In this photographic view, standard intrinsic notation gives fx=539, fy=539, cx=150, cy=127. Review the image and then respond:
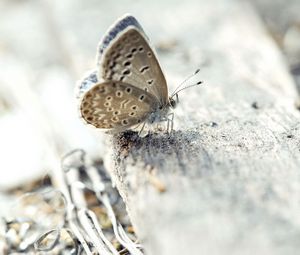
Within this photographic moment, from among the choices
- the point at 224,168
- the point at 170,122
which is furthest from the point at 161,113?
the point at 224,168

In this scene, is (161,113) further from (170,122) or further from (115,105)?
(115,105)

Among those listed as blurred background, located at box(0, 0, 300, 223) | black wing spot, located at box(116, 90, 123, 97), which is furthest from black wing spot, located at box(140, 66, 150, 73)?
blurred background, located at box(0, 0, 300, 223)

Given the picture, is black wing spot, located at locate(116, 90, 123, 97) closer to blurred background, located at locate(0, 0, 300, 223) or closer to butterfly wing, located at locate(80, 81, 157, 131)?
butterfly wing, located at locate(80, 81, 157, 131)

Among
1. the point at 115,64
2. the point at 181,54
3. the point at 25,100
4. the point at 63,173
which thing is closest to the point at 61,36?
the point at 25,100

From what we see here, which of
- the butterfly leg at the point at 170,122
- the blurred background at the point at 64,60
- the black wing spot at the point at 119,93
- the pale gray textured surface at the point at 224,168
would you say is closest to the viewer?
the pale gray textured surface at the point at 224,168

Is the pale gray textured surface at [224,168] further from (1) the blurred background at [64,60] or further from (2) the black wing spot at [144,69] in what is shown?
(1) the blurred background at [64,60]

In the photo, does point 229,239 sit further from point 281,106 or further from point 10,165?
point 10,165

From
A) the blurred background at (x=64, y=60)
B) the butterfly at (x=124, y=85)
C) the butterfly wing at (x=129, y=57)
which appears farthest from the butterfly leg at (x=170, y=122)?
the blurred background at (x=64, y=60)
